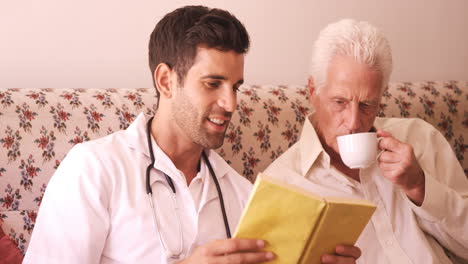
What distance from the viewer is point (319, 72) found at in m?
1.69

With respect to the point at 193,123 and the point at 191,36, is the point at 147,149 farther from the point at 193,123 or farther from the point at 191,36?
the point at 191,36

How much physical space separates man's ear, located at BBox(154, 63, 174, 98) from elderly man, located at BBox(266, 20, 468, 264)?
17.7 inches

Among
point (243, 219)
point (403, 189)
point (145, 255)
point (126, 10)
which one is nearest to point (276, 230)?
point (243, 219)

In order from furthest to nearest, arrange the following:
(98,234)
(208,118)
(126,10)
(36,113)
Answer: (126,10)
(36,113)
(208,118)
(98,234)

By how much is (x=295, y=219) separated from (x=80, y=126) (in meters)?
0.80

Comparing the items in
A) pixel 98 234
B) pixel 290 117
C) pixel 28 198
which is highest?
pixel 290 117

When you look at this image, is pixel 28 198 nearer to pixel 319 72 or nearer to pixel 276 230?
pixel 276 230

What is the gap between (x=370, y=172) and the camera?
1719mm

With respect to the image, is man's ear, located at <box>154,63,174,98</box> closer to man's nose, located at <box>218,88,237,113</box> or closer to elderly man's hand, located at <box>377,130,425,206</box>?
man's nose, located at <box>218,88,237,113</box>

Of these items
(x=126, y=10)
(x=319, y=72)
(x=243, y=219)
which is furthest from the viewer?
(x=126, y=10)

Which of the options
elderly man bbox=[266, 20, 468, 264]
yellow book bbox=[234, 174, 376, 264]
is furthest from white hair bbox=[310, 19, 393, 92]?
yellow book bbox=[234, 174, 376, 264]

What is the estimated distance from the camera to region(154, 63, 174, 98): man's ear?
4.82ft

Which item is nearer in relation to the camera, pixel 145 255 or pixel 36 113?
pixel 145 255

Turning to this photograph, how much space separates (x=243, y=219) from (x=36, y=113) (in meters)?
0.80
